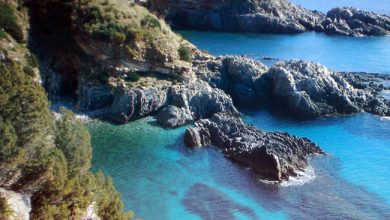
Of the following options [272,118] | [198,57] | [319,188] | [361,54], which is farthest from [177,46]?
[361,54]

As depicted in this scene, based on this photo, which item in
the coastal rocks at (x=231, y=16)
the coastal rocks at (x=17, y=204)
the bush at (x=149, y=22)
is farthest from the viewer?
the coastal rocks at (x=231, y=16)

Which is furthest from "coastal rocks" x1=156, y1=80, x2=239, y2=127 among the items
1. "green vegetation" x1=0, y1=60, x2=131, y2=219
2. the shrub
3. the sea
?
"green vegetation" x1=0, y1=60, x2=131, y2=219

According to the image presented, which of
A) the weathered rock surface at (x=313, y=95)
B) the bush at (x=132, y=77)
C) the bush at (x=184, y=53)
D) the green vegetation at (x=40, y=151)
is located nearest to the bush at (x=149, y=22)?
the bush at (x=184, y=53)

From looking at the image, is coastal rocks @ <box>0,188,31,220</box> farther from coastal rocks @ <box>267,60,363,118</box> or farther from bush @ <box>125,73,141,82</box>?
coastal rocks @ <box>267,60,363,118</box>

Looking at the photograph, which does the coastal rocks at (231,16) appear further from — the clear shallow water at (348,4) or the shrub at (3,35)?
the shrub at (3,35)

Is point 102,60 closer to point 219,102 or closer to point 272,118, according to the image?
point 219,102
